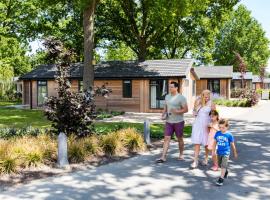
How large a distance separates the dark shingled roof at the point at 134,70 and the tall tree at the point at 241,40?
4868cm

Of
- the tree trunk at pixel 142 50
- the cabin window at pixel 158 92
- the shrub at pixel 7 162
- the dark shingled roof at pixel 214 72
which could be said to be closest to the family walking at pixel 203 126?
the shrub at pixel 7 162

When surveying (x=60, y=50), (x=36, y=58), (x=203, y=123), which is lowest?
(x=203, y=123)

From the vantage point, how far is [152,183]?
307 inches

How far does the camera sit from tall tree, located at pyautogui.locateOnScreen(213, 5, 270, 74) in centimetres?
7575

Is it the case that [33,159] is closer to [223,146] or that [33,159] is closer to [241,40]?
[223,146]

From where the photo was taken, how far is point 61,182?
785 cm

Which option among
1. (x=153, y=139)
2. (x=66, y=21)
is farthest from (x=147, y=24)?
(x=153, y=139)

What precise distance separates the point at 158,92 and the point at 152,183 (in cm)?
→ 1995

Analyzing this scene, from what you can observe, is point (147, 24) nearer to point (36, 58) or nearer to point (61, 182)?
point (36, 58)

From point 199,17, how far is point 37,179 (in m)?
29.7

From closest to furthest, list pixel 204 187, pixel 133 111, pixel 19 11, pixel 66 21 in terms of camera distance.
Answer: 1. pixel 204 187
2. pixel 133 111
3. pixel 66 21
4. pixel 19 11

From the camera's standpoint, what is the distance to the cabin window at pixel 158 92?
2748 centimetres

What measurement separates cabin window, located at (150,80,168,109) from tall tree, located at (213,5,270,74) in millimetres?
50850

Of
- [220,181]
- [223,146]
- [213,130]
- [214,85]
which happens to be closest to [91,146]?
[213,130]
